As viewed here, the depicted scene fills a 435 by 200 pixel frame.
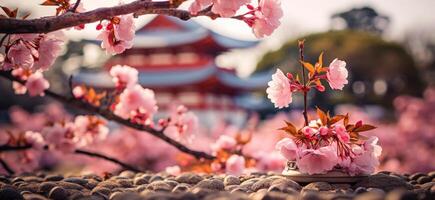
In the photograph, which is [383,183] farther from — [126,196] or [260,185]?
[126,196]

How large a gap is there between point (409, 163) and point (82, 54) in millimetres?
27774

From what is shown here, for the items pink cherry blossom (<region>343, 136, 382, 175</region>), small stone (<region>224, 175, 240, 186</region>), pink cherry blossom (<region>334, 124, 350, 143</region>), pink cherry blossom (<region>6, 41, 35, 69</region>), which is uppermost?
pink cherry blossom (<region>6, 41, 35, 69</region>)

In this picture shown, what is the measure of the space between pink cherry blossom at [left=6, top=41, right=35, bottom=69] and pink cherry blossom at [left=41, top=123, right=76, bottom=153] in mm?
1822

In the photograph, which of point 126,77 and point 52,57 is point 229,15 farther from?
point 126,77

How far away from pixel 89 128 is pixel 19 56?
73.1 inches

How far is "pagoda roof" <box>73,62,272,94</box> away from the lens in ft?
69.8

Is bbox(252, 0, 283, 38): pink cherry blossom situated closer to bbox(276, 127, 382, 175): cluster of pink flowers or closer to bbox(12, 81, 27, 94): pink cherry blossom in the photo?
bbox(276, 127, 382, 175): cluster of pink flowers

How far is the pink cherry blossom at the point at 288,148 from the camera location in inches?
106

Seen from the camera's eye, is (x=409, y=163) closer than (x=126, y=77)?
No

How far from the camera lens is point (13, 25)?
224cm

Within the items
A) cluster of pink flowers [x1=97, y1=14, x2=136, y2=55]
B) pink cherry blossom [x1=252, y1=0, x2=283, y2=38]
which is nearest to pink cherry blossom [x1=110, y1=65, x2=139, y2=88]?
cluster of pink flowers [x1=97, y1=14, x2=136, y2=55]

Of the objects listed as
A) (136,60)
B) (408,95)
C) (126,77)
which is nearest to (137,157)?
(126,77)

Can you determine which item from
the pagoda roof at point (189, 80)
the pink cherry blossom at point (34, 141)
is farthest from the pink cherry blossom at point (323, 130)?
the pagoda roof at point (189, 80)

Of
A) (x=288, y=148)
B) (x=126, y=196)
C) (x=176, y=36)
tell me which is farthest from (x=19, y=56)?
(x=176, y=36)
